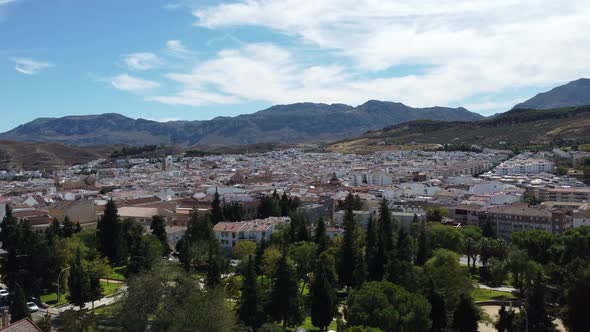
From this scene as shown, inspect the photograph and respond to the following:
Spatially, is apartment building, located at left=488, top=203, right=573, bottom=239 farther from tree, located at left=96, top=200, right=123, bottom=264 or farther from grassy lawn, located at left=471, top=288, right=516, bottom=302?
tree, located at left=96, top=200, right=123, bottom=264

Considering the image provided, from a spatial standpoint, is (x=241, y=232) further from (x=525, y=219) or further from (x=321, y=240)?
(x=525, y=219)

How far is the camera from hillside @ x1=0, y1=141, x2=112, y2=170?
6344 inches

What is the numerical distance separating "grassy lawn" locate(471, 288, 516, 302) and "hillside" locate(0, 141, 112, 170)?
145 meters

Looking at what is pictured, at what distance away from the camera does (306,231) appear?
44125 millimetres

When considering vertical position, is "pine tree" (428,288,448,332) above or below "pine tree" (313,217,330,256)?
below

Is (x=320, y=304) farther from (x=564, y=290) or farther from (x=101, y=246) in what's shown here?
(x=101, y=246)

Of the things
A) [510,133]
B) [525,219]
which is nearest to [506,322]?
[525,219]

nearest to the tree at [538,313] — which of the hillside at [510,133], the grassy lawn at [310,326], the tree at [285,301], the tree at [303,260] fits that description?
the grassy lawn at [310,326]

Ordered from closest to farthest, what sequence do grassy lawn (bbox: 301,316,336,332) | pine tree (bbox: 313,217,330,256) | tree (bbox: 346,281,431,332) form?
tree (bbox: 346,281,431,332) < grassy lawn (bbox: 301,316,336,332) < pine tree (bbox: 313,217,330,256)

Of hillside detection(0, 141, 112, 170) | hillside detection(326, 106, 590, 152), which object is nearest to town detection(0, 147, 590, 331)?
hillside detection(326, 106, 590, 152)

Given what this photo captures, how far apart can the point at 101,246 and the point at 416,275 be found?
23333mm

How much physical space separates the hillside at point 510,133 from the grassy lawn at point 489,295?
346 ft

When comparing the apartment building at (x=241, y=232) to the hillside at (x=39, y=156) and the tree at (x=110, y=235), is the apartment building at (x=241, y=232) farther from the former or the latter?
the hillside at (x=39, y=156)

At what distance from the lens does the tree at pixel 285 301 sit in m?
28.9
